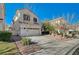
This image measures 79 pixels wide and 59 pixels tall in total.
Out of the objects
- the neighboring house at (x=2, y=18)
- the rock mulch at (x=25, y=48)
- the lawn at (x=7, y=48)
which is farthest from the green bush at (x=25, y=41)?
the neighboring house at (x=2, y=18)

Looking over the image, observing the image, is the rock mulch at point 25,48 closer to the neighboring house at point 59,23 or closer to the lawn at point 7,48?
the lawn at point 7,48

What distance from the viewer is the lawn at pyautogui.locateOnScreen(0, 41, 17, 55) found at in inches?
209

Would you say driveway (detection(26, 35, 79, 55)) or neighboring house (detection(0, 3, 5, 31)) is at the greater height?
neighboring house (detection(0, 3, 5, 31))

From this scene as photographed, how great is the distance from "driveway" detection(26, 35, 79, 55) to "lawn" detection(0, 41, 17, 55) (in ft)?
1.14

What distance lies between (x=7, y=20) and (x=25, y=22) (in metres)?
0.31

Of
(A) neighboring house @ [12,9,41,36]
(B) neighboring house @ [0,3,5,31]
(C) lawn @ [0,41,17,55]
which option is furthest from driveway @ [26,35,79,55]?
(B) neighboring house @ [0,3,5,31]

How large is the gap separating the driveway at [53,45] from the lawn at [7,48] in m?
0.35

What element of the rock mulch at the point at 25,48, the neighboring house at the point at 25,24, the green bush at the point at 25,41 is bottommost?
the rock mulch at the point at 25,48

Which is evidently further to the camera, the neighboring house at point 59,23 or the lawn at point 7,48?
the neighboring house at point 59,23

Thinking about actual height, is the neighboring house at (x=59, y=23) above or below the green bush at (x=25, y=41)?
above

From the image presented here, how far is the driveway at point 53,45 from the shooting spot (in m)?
5.33

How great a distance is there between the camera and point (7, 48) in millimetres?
5328

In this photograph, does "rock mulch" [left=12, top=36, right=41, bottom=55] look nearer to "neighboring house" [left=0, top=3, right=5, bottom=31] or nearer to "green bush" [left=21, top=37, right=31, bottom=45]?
"green bush" [left=21, top=37, right=31, bottom=45]

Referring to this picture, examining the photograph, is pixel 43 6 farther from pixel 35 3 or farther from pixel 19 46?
pixel 19 46
